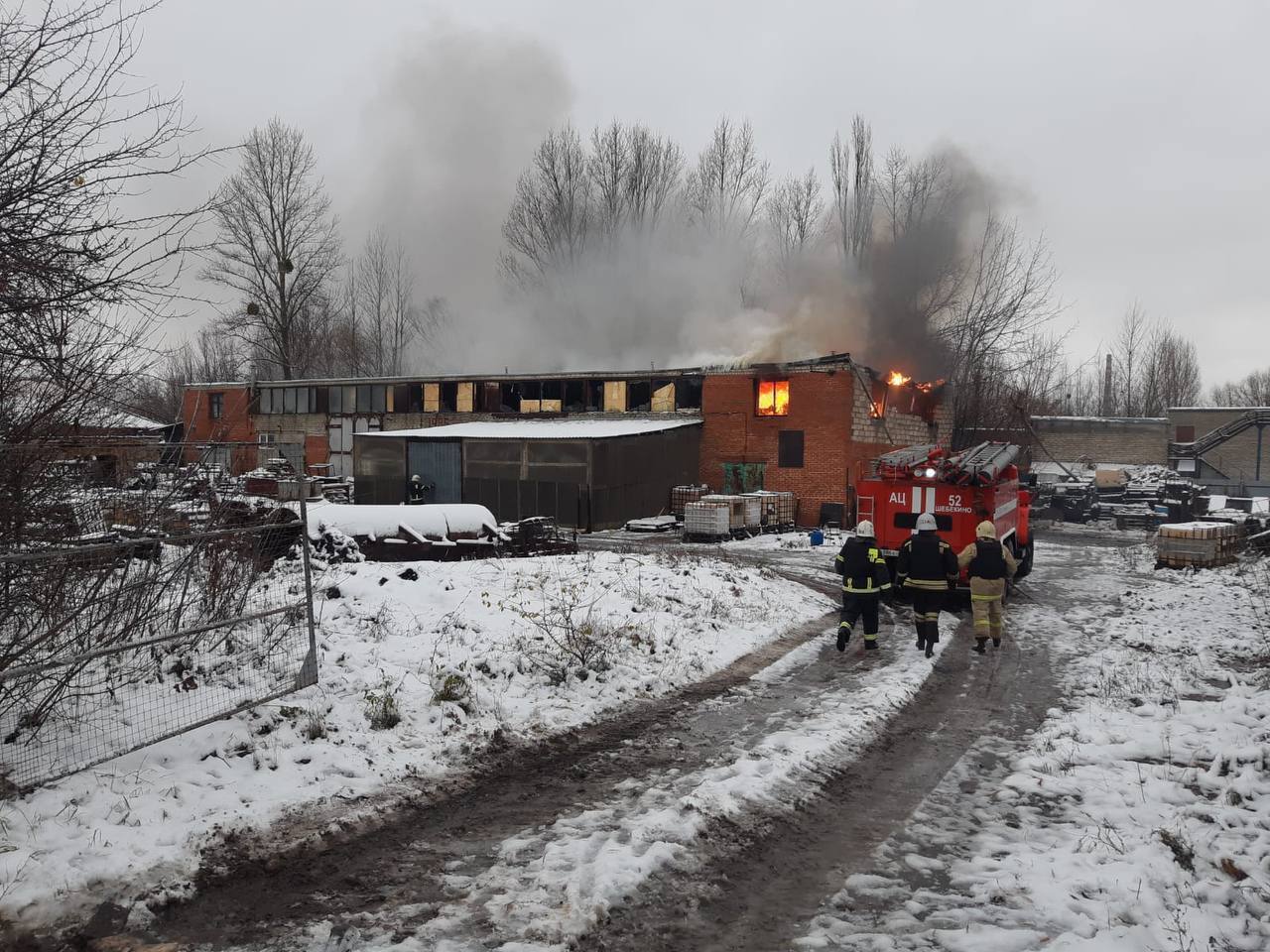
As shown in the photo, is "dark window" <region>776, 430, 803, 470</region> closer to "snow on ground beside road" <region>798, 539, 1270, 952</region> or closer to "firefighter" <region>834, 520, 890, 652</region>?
"firefighter" <region>834, 520, 890, 652</region>

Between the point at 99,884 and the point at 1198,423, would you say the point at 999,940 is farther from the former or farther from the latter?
the point at 1198,423

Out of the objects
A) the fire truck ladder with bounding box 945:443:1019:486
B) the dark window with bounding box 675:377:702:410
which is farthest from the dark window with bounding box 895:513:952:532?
the dark window with bounding box 675:377:702:410

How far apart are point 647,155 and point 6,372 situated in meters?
48.2

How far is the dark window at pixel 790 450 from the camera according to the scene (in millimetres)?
27359

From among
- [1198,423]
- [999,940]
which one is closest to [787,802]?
[999,940]

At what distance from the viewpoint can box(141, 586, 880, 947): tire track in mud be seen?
4.07 meters

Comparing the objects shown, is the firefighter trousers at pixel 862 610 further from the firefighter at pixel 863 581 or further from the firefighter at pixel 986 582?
the firefighter at pixel 986 582

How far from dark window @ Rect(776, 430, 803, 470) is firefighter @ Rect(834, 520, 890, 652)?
17.5m

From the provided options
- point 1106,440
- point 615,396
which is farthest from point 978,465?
point 1106,440

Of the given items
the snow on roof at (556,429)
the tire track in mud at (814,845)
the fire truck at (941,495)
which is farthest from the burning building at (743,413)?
the tire track in mud at (814,845)

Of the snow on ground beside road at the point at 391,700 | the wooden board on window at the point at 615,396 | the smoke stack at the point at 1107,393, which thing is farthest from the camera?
the smoke stack at the point at 1107,393

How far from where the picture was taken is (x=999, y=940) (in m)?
3.89

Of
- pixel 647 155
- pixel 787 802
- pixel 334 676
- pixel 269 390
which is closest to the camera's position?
pixel 787 802

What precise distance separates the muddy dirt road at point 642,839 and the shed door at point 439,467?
21.2 m
